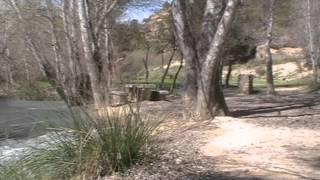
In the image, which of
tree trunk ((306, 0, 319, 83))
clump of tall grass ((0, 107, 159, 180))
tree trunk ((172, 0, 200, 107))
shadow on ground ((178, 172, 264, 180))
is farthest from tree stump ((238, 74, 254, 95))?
shadow on ground ((178, 172, 264, 180))

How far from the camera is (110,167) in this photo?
8.35 meters

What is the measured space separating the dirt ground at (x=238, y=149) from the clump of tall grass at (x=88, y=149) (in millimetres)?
259

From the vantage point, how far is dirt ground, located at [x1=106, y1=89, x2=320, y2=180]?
805cm

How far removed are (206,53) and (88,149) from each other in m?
6.47

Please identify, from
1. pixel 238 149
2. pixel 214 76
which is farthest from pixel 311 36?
pixel 238 149

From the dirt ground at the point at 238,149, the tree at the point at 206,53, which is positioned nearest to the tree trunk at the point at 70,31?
the tree at the point at 206,53

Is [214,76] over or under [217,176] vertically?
over

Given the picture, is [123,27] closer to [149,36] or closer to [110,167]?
[149,36]

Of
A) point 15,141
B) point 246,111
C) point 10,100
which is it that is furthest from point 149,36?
point 15,141

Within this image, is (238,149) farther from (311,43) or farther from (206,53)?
(311,43)

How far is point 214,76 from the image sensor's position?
544 inches

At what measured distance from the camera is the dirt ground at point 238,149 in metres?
8.05

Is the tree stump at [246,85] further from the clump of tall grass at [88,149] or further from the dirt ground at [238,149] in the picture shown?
the clump of tall grass at [88,149]

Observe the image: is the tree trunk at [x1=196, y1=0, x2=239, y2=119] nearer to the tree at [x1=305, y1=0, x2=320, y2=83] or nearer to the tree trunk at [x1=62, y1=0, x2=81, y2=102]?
the tree trunk at [x1=62, y1=0, x2=81, y2=102]
